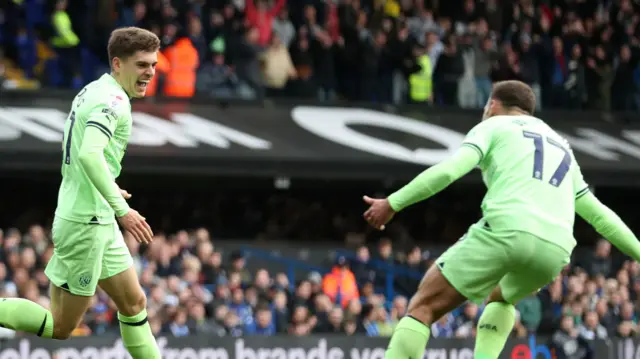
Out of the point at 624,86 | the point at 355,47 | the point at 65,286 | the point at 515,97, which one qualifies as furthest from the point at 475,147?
the point at 624,86

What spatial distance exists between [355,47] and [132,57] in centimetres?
1121

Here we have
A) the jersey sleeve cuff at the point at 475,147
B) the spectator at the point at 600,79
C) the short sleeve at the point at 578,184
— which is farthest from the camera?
the spectator at the point at 600,79

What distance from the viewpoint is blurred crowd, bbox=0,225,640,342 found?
49.1 ft

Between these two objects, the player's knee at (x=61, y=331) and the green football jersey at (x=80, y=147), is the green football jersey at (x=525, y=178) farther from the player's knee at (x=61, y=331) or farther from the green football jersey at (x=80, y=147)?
the player's knee at (x=61, y=331)

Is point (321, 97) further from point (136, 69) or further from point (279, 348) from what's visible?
point (136, 69)

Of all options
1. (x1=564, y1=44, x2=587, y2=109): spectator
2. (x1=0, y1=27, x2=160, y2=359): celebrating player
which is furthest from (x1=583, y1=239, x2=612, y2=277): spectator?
(x1=0, y1=27, x2=160, y2=359): celebrating player

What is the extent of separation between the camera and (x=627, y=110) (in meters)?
20.9

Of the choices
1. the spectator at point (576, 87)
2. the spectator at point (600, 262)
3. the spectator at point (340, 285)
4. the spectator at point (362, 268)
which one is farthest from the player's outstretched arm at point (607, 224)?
the spectator at point (576, 87)

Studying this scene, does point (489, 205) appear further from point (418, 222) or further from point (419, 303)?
point (418, 222)

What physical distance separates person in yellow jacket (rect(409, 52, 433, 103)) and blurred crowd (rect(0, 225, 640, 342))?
2.28 m

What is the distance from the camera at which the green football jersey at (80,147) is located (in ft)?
25.5

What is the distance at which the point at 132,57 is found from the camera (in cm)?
799

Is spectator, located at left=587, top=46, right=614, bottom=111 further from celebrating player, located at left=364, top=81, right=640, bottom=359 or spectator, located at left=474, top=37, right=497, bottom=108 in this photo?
celebrating player, located at left=364, top=81, right=640, bottom=359

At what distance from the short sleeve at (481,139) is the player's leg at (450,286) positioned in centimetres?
50
